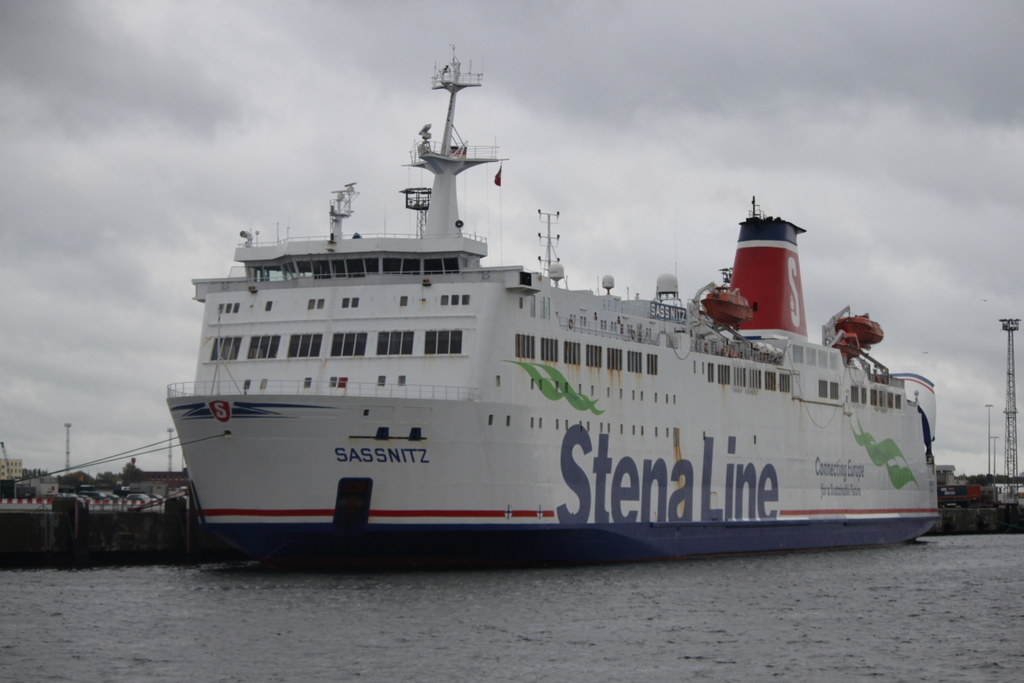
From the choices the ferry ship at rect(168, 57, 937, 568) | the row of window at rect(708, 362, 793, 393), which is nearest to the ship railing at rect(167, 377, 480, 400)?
the ferry ship at rect(168, 57, 937, 568)

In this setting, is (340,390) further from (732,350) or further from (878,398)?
(878,398)

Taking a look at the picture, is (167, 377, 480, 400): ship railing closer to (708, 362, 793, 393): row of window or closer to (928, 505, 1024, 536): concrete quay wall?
(708, 362, 793, 393): row of window

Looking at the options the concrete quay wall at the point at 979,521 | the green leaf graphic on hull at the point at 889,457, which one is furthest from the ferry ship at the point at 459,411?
the concrete quay wall at the point at 979,521

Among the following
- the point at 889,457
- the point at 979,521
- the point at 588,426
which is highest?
the point at 588,426

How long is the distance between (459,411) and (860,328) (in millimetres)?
22544

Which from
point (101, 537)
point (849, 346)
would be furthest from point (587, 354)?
point (849, 346)

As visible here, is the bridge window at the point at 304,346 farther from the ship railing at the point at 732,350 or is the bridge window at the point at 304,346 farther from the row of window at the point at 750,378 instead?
the row of window at the point at 750,378

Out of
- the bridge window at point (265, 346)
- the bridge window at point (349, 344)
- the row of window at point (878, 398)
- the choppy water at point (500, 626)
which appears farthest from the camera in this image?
the row of window at point (878, 398)

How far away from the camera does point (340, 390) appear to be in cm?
2961

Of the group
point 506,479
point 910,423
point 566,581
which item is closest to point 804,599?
point 566,581

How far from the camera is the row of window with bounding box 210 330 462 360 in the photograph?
30.3 m

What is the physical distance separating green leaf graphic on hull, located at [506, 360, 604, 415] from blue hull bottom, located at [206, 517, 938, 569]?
298 centimetres

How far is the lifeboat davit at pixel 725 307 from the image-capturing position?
4025 cm

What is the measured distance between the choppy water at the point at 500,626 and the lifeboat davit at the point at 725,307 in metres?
9.78
